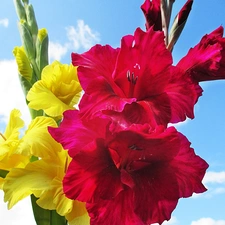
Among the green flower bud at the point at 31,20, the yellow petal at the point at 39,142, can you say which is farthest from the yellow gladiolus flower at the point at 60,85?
the green flower bud at the point at 31,20

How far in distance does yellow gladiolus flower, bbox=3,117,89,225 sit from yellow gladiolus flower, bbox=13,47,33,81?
0.17 m

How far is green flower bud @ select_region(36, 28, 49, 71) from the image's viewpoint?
3.27ft

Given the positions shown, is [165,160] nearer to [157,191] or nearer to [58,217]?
[157,191]

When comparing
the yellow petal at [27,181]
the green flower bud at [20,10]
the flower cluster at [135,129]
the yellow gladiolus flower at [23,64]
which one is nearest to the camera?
the flower cluster at [135,129]

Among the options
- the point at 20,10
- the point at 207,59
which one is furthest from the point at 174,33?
the point at 20,10

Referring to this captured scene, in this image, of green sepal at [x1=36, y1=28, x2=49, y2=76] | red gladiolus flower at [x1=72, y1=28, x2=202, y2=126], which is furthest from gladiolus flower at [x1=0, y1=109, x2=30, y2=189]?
red gladiolus flower at [x1=72, y1=28, x2=202, y2=126]

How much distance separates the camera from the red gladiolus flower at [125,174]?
640 millimetres

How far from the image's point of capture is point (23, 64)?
3.20 feet

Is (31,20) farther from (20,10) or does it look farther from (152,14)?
(152,14)

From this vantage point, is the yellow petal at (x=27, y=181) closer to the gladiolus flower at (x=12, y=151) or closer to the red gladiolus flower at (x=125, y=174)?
the gladiolus flower at (x=12, y=151)

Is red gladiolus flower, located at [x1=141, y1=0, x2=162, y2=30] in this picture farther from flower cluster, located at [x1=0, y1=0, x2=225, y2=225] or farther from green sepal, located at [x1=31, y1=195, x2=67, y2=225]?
green sepal, located at [x1=31, y1=195, x2=67, y2=225]

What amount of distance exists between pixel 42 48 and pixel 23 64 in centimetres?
6

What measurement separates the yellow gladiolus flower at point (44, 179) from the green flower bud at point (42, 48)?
0.19 metres

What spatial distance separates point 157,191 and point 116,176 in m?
0.07
